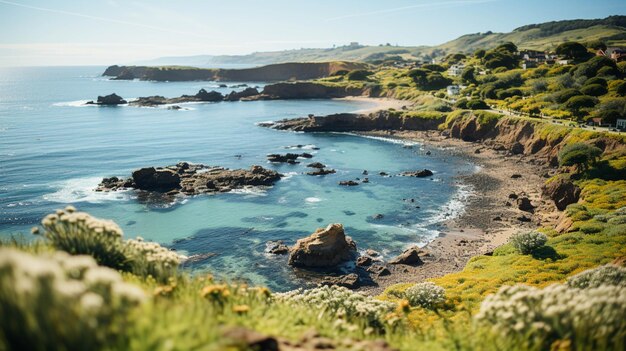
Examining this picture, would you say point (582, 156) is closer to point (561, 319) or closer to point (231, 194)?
point (231, 194)

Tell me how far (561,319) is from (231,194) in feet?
172

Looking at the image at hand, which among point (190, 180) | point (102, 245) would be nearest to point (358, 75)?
point (190, 180)

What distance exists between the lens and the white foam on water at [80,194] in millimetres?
54350

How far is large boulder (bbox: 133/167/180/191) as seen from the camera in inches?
2340

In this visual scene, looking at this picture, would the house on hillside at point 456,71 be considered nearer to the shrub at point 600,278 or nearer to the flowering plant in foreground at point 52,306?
the shrub at point 600,278

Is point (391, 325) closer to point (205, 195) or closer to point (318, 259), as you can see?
point (318, 259)

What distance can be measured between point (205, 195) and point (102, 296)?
176ft

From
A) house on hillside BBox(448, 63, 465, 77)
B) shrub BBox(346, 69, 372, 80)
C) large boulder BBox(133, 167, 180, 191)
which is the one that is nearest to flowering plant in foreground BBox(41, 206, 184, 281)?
large boulder BBox(133, 167, 180, 191)

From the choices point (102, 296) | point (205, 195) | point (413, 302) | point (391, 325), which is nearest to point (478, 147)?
point (205, 195)

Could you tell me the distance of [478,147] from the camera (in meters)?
79.9

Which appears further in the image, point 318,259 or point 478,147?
point 478,147

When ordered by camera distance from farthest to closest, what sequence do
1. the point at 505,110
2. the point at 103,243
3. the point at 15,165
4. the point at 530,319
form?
1. the point at 505,110
2. the point at 15,165
3. the point at 103,243
4. the point at 530,319

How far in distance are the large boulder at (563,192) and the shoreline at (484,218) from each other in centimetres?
108

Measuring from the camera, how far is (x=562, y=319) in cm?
862
